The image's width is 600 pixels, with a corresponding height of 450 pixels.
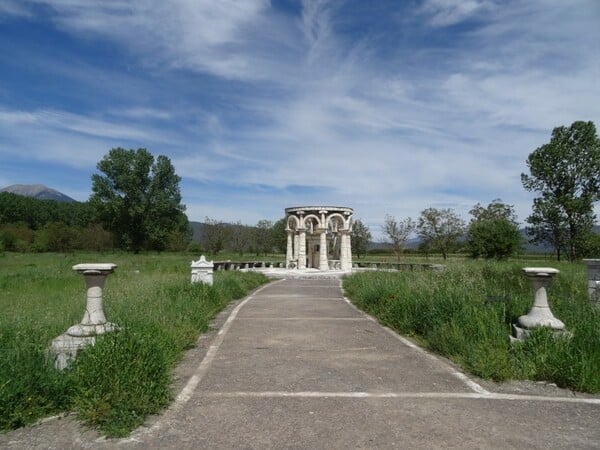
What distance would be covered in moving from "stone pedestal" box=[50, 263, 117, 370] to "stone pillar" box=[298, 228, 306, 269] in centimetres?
2826

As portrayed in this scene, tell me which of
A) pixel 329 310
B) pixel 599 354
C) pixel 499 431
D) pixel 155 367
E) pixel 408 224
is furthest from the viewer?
pixel 408 224

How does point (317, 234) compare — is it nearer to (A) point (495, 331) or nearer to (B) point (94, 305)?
(A) point (495, 331)

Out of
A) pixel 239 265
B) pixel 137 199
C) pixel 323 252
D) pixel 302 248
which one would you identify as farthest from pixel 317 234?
pixel 137 199

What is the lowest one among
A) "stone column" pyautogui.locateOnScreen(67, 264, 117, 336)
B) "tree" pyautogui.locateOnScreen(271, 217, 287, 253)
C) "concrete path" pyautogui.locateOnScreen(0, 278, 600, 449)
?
"concrete path" pyautogui.locateOnScreen(0, 278, 600, 449)

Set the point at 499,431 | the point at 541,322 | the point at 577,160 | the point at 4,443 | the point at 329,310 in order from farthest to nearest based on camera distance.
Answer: the point at 577,160 < the point at 329,310 < the point at 541,322 < the point at 499,431 < the point at 4,443

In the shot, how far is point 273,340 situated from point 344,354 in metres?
1.64

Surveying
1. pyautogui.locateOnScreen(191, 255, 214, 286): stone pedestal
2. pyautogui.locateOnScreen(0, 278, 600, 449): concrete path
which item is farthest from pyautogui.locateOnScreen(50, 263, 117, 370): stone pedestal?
pyautogui.locateOnScreen(191, 255, 214, 286): stone pedestal

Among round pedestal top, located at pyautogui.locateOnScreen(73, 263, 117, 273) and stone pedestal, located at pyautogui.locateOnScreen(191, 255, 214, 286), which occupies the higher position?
round pedestal top, located at pyautogui.locateOnScreen(73, 263, 117, 273)

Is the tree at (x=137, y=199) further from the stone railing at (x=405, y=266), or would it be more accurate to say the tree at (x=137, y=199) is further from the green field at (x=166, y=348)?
the green field at (x=166, y=348)

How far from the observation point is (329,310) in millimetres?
12680

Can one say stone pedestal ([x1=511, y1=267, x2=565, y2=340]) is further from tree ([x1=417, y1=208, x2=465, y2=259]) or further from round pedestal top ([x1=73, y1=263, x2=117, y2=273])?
tree ([x1=417, y1=208, x2=465, y2=259])

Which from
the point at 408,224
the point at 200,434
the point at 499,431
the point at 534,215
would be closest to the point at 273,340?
the point at 200,434

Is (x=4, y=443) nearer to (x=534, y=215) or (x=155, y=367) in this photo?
(x=155, y=367)

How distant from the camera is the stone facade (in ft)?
112
